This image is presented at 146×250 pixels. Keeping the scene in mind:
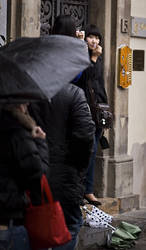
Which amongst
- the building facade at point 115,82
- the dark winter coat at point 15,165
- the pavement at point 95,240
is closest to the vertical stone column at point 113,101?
the building facade at point 115,82

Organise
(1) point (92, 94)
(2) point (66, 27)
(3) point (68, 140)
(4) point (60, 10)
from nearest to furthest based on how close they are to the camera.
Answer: (3) point (68, 140) < (2) point (66, 27) < (1) point (92, 94) < (4) point (60, 10)

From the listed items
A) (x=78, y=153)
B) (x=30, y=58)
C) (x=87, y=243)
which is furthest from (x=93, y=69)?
(x=30, y=58)

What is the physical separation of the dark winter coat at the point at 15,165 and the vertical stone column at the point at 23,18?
4284 mm

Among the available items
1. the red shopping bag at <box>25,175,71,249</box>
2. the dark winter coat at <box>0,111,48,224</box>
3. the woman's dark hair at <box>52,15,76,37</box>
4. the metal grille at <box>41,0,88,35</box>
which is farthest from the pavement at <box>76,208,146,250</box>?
the dark winter coat at <box>0,111,48,224</box>

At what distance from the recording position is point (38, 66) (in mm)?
3709

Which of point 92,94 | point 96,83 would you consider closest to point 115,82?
point 96,83

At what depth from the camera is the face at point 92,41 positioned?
7.34m

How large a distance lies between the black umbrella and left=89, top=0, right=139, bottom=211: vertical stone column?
4917 millimetres

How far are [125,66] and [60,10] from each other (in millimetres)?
1053

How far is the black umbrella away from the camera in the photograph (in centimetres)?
349

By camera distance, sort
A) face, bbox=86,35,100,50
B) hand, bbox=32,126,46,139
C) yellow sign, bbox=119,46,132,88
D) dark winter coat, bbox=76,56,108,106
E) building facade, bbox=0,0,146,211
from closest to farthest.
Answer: hand, bbox=32,126,46,139 < dark winter coat, bbox=76,56,108,106 < face, bbox=86,35,100,50 < building facade, bbox=0,0,146,211 < yellow sign, bbox=119,46,132,88

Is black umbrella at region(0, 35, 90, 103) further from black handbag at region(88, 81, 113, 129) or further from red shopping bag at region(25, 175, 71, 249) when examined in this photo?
black handbag at region(88, 81, 113, 129)

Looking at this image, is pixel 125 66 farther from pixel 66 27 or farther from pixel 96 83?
pixel 66 27

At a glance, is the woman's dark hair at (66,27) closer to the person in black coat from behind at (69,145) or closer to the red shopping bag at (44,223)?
the person in black coat from behind at (69,145)
